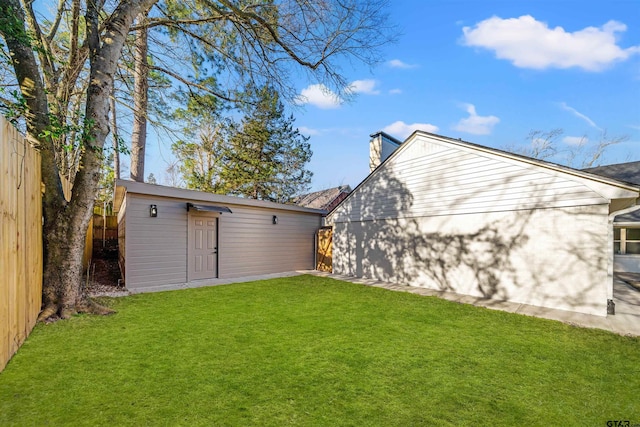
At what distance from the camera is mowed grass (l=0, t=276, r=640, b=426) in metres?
2.18

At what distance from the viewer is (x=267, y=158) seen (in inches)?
695

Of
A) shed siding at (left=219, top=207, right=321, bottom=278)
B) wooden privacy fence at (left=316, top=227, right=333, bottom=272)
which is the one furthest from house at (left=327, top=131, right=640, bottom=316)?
shed siding at (left=219, top=207, right=321, bottom=278)

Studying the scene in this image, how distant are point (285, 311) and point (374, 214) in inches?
195

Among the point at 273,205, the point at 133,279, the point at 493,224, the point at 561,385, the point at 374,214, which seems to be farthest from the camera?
the point at 273,205

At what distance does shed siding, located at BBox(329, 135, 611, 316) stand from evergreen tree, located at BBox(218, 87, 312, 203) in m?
9.10

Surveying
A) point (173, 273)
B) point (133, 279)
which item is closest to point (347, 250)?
point (173, 273)

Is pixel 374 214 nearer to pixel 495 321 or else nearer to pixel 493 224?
pixel 493 224

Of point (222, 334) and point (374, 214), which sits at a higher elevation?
point (374, 214)

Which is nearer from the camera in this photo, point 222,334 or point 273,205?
point 222,334

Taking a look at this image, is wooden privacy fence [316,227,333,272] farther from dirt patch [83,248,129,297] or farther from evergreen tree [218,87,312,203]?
evergreen tree [218,87,312,203]

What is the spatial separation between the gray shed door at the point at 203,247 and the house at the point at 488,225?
177 inches

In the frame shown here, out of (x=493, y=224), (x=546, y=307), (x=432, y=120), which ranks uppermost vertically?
(x=432, y=120)

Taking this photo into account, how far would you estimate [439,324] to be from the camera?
4578 millimetres

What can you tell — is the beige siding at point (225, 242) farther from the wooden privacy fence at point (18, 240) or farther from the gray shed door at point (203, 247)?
the wooden privacy fence at point (18, 240)
